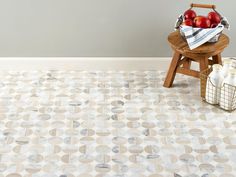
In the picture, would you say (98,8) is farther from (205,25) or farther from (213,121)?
(213,121)

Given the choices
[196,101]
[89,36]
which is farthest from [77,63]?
[196,101]

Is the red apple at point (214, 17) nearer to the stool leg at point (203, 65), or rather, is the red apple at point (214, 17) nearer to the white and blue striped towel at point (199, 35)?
the white and blue striped towel at point (199, 35)

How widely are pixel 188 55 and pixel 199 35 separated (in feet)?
0.42

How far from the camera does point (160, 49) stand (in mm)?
3152

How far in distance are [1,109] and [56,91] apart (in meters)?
0.34

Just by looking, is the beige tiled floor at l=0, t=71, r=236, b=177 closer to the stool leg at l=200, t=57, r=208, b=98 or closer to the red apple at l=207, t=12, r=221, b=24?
the stool leg at l=200, t=57, r=208, b=98

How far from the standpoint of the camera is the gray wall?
9.92ft

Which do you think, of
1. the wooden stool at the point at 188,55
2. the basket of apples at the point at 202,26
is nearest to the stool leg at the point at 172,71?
the wooden stool at the point at 188,55

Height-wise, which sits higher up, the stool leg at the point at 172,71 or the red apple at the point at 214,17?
the red apple at the point at 214,17

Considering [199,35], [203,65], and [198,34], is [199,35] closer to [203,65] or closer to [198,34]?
[198,34]

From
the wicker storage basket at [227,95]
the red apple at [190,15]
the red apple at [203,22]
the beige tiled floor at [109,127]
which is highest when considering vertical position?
the red apple at [190,15]

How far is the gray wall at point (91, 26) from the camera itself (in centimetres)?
302

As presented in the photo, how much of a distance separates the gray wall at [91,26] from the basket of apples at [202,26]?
0.60 ft

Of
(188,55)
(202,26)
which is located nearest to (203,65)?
(188,55)
